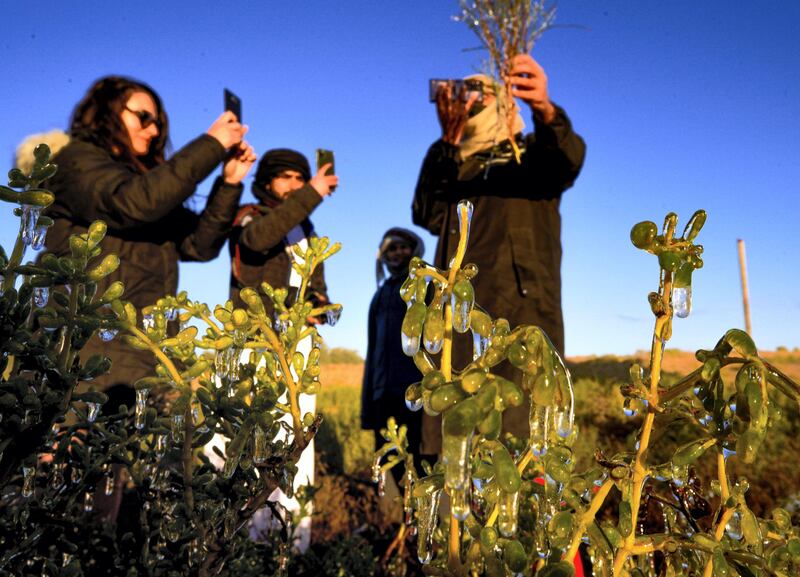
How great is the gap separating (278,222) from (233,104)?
66 centimetres

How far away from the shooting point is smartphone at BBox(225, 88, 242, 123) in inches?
131

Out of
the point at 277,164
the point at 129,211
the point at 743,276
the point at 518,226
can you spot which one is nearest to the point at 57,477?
the point at 129,211

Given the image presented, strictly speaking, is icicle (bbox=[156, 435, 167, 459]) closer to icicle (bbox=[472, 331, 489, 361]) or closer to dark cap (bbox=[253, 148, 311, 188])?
icicle (bbox=[472, 331, 489, 361])

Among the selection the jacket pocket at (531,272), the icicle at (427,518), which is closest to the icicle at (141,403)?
the icicle at (427,518)

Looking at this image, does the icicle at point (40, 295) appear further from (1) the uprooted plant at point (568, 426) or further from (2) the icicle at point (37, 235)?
(1) the uprooted plant at point (568, 426)

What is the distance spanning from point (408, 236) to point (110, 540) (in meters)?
4.81

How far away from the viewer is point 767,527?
64cm

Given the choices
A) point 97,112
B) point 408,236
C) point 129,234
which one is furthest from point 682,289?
point 408,236

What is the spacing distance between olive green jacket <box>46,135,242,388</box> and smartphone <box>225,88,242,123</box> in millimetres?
592

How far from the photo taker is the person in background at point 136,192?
2.46 m

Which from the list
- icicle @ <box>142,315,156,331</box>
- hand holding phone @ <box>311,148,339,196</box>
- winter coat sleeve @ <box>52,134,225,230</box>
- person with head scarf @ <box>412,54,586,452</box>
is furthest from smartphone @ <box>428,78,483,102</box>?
icicle @ <box>142,315,156,331</box>

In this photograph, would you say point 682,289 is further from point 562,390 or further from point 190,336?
point 190,336

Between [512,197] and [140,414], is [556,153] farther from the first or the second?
[140,414]

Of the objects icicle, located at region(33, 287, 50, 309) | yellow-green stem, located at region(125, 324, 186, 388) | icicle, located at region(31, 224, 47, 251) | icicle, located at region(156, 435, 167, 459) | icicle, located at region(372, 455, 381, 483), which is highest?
icicle, located at region(31, 224, 47, 251)
